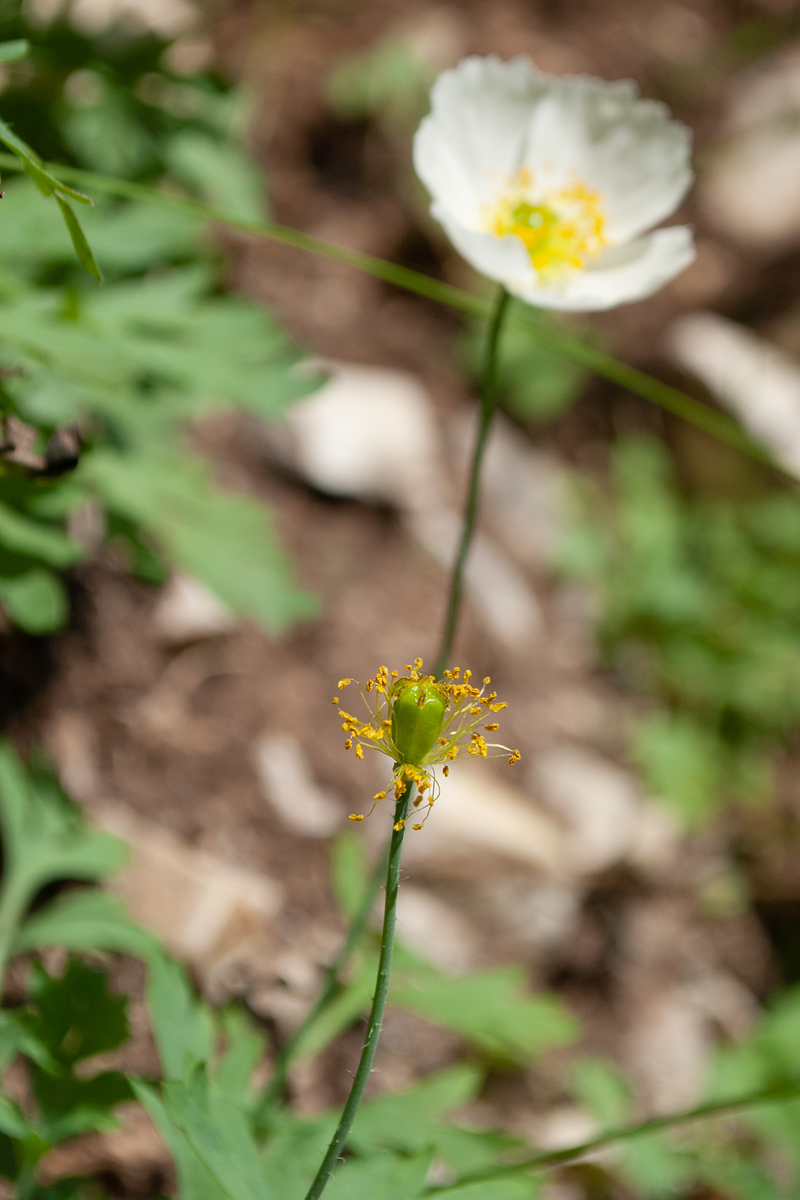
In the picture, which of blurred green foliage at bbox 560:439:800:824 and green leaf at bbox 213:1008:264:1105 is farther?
blurred green foliage at bbox 560:439:800:824

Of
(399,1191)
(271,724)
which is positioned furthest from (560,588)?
(399,1191)

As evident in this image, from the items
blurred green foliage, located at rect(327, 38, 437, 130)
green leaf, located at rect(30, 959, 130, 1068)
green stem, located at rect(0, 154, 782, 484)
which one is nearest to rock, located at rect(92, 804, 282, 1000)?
green leaf, located at rect(30, 959, 130, 1068)

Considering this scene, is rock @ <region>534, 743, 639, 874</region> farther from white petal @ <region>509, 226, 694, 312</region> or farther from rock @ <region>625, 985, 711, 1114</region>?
white petal @ <region>509, 226, 694, 312</region>

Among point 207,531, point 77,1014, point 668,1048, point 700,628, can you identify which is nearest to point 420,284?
point 207,531

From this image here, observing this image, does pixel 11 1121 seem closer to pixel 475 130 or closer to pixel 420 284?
pixel 420 284

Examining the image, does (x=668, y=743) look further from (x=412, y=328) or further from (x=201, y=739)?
(x=412, y=328)

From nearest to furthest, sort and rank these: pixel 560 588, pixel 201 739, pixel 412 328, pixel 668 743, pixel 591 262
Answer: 1. pixel 591 262
2. pixel 201 739
3. pixel 668 743
4. pixel 560 588
5. pixel 412 328
